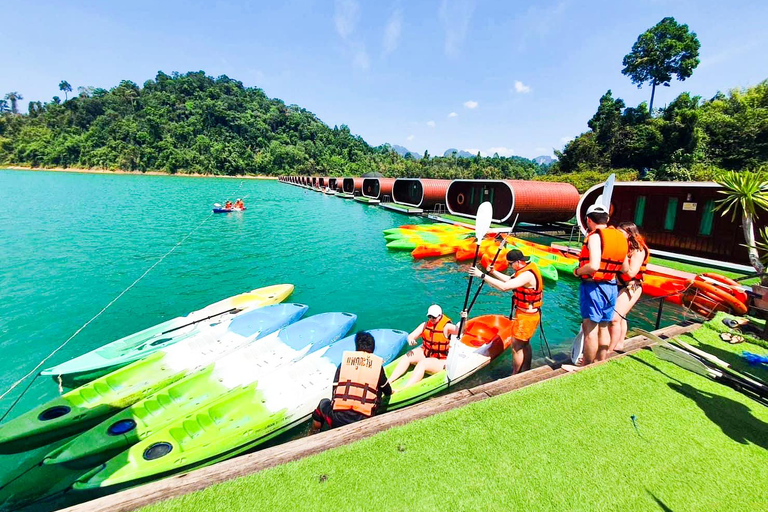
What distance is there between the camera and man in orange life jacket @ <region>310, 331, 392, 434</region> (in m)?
4.09

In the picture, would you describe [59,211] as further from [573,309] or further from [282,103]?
[282,103]

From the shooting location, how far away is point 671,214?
13.5m

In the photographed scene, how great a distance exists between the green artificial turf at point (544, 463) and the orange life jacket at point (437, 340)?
82.7 inches

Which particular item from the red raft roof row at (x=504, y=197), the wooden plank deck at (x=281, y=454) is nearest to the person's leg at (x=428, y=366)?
the wooden plank deck at (x=281, y=454)

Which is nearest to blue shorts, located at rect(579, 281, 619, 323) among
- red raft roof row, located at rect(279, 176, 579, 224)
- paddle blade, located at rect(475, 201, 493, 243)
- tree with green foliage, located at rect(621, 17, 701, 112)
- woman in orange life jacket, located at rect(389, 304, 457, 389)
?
paddle blade, located at rect(475, 201, 493, 243)

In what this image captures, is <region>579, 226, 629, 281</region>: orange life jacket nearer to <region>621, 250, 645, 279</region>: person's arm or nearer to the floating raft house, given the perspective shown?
<region>621, 250, 645, 279</region>: person's arm

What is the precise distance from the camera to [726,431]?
3.48 m

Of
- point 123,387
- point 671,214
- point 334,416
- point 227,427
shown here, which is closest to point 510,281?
point 334,416

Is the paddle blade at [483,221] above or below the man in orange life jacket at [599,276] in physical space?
above

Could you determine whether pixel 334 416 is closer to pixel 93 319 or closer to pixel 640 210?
pixel 93 319

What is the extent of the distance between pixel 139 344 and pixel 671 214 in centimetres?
1829

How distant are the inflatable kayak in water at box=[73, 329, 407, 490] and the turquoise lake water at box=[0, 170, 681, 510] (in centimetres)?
229

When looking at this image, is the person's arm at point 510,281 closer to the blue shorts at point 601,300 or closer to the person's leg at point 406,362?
the blue shorts at point 601,300

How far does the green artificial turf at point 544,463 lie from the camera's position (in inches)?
106
